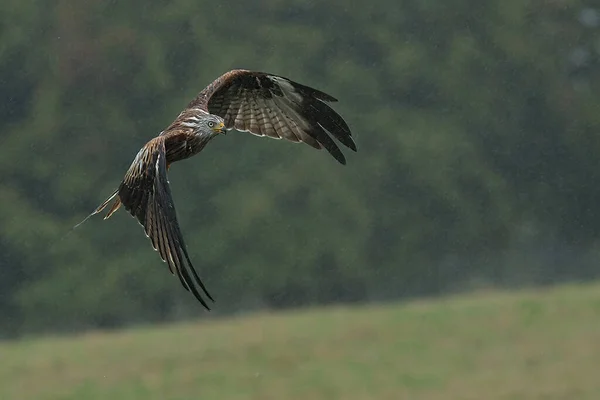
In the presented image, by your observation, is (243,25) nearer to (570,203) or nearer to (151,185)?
(570,203)

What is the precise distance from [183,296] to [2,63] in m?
7.65

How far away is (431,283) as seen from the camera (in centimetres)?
4166

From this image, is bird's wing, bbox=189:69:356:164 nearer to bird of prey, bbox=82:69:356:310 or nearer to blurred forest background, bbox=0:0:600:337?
bird of prey, bbox=82:69:356:310

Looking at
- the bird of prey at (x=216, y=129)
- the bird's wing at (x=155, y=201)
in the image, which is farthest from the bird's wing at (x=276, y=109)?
the bird's wing at (x=155, y=201)

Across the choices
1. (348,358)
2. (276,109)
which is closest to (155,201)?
(276,109)

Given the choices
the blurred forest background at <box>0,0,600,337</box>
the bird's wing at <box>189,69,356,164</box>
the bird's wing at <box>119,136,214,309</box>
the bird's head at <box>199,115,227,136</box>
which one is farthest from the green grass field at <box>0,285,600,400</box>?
the bird's wing at <box>119,136,214,309</box>

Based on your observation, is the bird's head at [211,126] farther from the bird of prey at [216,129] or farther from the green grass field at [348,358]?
the green grass field at [348,358]

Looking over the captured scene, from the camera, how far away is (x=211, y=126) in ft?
27.1

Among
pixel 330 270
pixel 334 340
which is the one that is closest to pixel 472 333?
pixel 334 340

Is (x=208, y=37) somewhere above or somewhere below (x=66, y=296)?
above

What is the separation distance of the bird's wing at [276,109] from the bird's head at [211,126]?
0.81 meters

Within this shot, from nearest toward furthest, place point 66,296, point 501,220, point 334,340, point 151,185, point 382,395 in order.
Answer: point 151,185, point 382,395, point 334,340, point 66,296, point 501,220

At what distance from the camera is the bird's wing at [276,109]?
9.25 meters

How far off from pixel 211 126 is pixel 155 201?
0.82 meters
